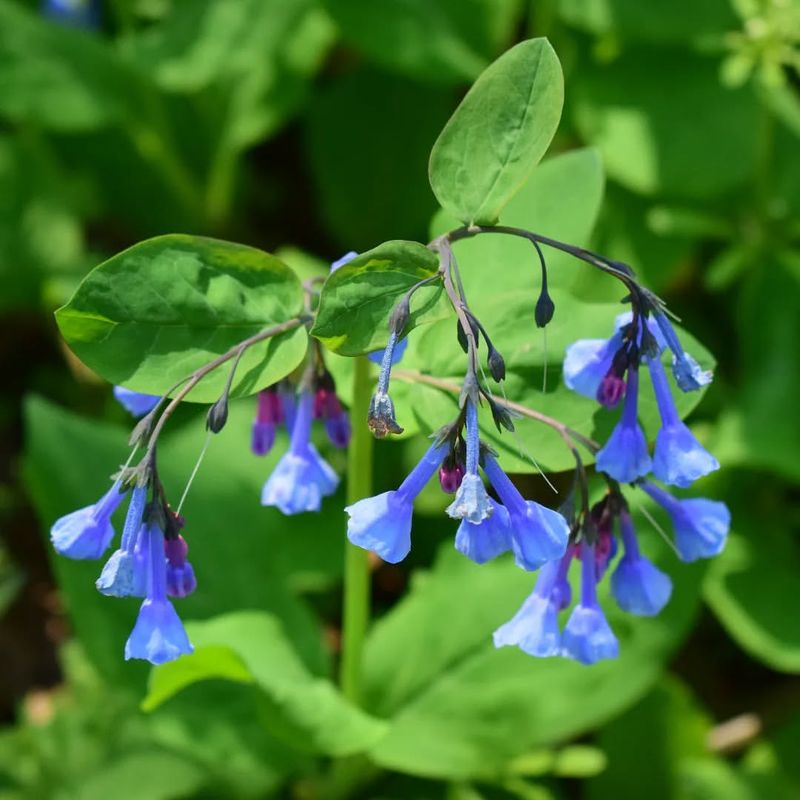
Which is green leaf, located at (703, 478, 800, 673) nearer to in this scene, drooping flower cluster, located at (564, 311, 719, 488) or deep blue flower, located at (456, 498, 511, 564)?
drooping flower cluster, located at (564, 311, 719, 488)

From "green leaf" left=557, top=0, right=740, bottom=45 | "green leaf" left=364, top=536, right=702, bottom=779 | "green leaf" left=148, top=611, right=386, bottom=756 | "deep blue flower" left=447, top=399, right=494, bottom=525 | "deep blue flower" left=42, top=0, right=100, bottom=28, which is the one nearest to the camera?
"deep blue flower" left=447, top=399, right=494, bottom=525

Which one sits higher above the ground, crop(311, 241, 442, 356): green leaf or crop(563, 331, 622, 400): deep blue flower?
crop(311, 241, 442, 356): green leaf

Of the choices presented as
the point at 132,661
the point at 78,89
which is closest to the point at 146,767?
the point at 132,661

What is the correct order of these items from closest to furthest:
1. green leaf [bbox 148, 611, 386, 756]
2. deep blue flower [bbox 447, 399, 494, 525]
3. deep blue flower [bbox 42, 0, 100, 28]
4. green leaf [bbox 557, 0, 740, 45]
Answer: deep blue flower [bbox 447, 399, 494, 525], green leaf [bbox 148, 611, 386, 756], green leaf [bbox 557, 0, 740, 45], deep blue flower [bbox 42, 0, 100, 28]

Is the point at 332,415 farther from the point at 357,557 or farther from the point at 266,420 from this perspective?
the point at 357,557

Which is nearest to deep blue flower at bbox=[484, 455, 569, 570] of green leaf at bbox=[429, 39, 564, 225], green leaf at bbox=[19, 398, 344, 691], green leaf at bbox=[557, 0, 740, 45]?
green leaf at bbox=[429, 39, 564, 225]

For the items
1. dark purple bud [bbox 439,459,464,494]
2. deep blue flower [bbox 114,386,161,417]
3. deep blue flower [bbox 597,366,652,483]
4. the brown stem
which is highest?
dark purple bud [bbox 439,459,464,494]
